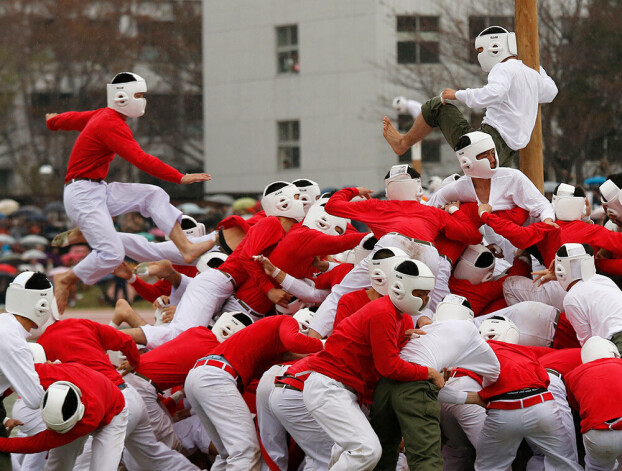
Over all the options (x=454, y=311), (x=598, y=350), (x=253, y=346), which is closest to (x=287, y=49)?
(x=253, y=346)

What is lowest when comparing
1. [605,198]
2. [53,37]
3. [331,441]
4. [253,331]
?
[331,441]

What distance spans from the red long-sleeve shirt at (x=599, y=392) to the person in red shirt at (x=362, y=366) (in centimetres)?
110

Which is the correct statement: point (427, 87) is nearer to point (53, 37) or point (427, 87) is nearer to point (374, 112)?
point (374, 112)

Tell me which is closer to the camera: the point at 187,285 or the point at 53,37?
the point at 187,285

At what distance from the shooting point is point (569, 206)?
1055 centimetres

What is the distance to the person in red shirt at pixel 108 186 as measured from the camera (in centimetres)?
1103

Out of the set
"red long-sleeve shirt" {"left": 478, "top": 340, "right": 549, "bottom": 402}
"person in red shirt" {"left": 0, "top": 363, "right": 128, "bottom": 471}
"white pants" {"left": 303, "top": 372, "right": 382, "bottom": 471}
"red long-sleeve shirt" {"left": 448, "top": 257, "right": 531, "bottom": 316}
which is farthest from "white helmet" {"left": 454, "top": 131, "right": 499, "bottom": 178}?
"person in red shirt" {"left": 0, "top": 363, "right": 128, "bottom": 471}

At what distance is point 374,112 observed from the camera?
102 feet

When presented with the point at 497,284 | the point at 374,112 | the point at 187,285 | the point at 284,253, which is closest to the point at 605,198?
the point at 497,284

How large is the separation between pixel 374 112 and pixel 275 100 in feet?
12.3

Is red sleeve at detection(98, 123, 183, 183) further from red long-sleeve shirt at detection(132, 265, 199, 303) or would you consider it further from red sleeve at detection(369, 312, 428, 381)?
red sleeve at detection(369, 312, 428, 381)

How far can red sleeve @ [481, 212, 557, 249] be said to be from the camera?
1000cm

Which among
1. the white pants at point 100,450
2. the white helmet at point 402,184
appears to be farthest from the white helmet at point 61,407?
the white helmet at point 402,184

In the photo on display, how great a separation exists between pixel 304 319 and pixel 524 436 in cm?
229
